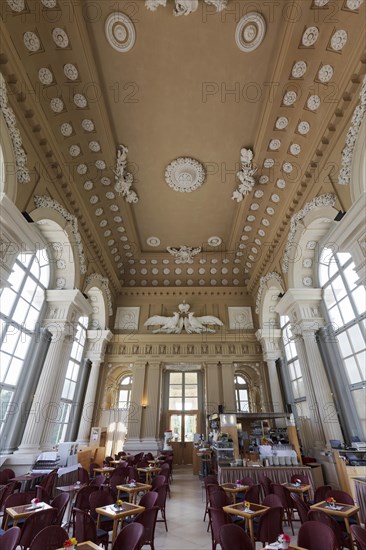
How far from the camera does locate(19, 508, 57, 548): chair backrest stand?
342 centimetres

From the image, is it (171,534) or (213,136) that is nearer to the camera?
(171,534)

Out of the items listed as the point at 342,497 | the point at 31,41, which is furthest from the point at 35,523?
the point at 31,41

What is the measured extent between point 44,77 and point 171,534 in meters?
9.33

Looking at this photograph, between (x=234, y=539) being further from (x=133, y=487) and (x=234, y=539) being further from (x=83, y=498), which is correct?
(x=133, y=487)

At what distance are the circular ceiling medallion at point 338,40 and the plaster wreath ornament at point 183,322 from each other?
9953mm

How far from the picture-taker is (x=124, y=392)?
41.6 feet

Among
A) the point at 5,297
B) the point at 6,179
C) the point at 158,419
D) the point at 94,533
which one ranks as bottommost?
the point at 94,533

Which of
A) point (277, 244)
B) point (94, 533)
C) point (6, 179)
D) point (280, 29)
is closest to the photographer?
point (94, 533)

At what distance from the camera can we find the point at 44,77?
6141mm

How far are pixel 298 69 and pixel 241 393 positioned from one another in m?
11.9

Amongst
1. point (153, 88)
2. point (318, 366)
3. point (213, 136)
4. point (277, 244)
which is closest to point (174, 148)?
point (213, 136)

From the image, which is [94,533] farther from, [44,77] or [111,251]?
[111,251]

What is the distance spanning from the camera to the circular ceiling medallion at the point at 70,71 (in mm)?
6363

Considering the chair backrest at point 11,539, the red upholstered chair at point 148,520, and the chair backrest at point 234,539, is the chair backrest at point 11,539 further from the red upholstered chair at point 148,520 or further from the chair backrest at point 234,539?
the chair backrest at point 234,539
